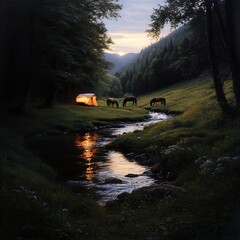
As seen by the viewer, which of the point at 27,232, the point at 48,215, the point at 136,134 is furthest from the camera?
the point at 136,134

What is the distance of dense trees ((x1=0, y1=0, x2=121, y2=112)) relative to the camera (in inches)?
1614

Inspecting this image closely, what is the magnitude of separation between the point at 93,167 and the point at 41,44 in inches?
951

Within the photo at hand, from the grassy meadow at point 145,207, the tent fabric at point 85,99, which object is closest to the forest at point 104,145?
the grassy meadow at point 145,207

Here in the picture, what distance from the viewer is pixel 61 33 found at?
49531mm

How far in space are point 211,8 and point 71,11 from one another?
60.0 ft

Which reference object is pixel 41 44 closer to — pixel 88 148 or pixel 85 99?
pixel 88 148

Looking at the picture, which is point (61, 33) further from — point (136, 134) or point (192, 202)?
point (192, 202)

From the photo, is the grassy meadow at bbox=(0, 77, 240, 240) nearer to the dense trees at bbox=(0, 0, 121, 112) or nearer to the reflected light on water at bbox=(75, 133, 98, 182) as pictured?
the reflected light on water at bbox=(75, 133, 98, 182)

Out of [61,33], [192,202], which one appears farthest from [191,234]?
[61,33]

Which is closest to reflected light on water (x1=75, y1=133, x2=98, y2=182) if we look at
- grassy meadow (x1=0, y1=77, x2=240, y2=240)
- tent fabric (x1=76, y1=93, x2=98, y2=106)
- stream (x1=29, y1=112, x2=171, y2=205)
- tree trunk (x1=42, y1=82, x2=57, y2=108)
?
stream (x1=29, y1=112, x2=171, y2=205)

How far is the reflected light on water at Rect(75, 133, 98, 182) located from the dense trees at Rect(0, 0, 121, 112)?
361 inches

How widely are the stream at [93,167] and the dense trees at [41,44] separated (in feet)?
37.7

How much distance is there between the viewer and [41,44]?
4397 centimetres

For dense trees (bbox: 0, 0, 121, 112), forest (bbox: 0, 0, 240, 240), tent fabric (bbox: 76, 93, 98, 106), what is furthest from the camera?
tent fabric (bbox: 76, 93, 98, 106)
